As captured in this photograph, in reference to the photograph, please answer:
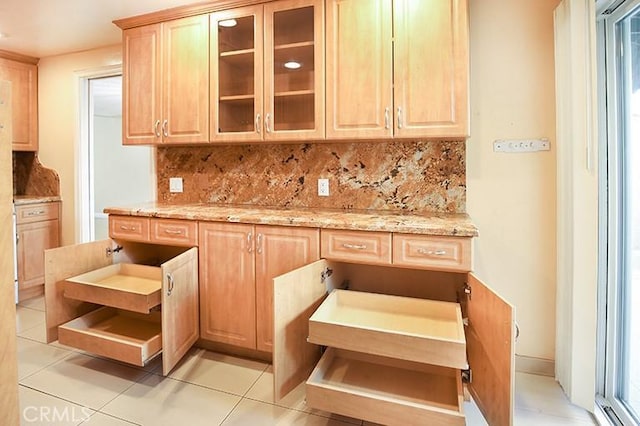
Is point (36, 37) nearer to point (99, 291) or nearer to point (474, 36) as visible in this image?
point (99, 291)

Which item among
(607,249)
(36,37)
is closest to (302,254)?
(607,249)

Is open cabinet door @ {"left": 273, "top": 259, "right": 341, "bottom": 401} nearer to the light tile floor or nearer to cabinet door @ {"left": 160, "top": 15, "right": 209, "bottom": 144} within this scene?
the light tile floor

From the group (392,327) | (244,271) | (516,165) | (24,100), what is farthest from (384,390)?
(24,100)

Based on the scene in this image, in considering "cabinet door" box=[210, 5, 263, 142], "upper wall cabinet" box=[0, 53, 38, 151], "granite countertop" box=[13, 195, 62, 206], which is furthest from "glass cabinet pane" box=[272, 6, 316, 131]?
"upper wall cabinet" box=[0, 53, 38, 151]


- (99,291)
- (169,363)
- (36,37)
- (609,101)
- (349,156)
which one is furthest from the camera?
(36,37)

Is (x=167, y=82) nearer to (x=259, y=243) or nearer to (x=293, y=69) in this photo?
(x=293, y=69)

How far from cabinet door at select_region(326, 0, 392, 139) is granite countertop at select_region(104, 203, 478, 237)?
48cm

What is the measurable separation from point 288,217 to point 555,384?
1755 mm

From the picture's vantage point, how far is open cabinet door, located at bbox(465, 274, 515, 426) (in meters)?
1.26

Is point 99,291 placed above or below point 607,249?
below

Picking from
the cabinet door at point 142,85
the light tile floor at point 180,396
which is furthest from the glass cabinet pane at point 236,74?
the light tile floor at point 180,396

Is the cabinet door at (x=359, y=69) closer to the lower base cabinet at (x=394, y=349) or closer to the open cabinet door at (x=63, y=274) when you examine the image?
the lower base cabinet at (x=394, y=349)

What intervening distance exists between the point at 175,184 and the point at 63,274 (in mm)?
1029

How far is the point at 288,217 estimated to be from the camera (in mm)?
1986
